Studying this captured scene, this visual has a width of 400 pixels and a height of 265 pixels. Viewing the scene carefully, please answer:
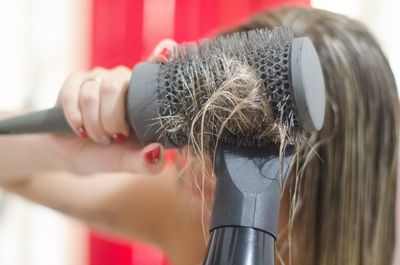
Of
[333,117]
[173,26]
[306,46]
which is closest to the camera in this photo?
[306,46]

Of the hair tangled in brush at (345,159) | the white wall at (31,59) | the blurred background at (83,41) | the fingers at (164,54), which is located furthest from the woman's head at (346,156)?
the white wall at (31,59)

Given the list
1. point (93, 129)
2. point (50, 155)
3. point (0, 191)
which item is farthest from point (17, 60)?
point (93, 129)

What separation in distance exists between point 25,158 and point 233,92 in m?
0.42

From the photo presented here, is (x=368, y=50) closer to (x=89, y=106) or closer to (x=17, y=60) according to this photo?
(x=89, y=106)

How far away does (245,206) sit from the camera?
37 cm

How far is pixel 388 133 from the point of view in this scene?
0.63 meters

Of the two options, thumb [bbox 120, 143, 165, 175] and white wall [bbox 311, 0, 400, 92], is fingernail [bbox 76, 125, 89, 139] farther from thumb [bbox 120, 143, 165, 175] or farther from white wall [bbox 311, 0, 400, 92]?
white wall [bbox 311, 0, 400, 92]

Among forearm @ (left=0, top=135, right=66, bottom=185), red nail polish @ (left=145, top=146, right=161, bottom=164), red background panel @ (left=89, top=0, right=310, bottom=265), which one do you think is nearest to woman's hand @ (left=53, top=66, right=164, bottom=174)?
red nail polish @ (left=145, top=146, right=161, bottom=164)

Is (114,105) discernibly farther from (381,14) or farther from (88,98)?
(381,14)

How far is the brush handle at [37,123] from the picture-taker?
484 mm

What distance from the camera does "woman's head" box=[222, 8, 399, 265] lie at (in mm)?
602

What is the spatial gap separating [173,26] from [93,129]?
448 mm

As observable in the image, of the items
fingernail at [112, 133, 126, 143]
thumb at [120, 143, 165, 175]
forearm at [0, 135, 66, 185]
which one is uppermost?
fingernail at [112, 133, 126, 143]

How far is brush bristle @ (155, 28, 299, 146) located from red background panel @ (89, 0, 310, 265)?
0.47 metres
